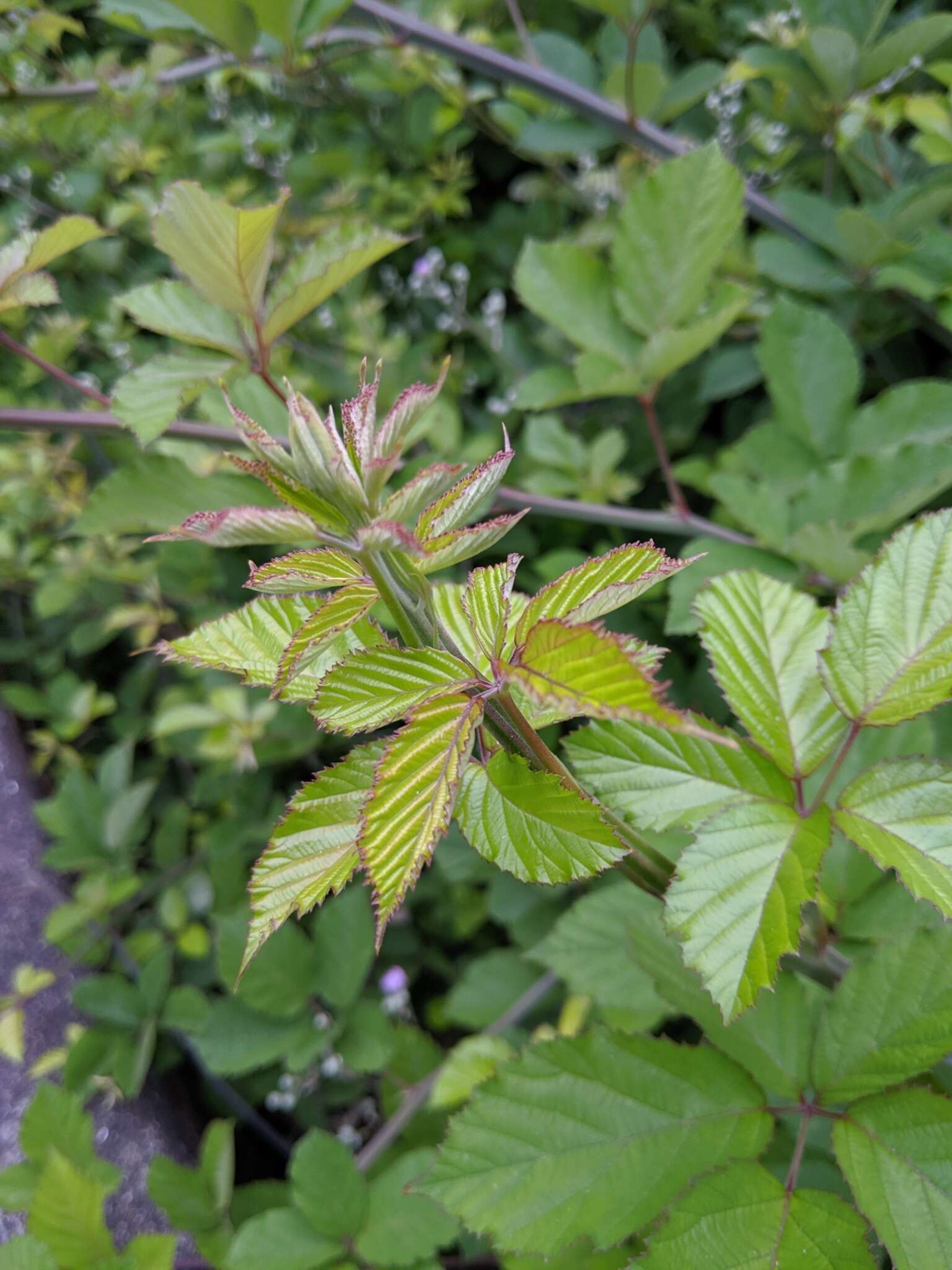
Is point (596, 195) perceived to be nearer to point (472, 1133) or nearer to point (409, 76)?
point (409, 76)

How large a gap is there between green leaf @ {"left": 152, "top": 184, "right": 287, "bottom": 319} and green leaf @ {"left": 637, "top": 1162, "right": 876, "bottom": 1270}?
0.69 meters

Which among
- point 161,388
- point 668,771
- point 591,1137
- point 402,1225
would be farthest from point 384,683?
point 402,1225

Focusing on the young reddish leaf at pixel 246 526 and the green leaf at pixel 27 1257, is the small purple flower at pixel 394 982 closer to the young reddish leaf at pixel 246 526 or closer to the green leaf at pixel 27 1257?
the green leaf at pixel 27 1257

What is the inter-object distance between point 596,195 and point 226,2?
66cm

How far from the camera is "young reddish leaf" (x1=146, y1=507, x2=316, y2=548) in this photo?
0.31 m

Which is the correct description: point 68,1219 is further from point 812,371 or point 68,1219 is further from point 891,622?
point 812,371

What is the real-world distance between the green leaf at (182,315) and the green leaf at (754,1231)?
0.70 meters

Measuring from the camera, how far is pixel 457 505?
0.36 m

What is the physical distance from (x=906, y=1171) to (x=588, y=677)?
0.38 meters

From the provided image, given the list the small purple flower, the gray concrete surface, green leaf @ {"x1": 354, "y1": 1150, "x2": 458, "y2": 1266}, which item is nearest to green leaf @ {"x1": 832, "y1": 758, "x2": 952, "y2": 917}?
green leaf @ {"x1": 354, "y1": 1150, "x2": 458, "y2": 1266}

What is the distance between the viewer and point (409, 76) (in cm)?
127

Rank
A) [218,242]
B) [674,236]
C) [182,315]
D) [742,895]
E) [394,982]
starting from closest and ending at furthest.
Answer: [742,895] → [218,242] → [182,315] → [674,236] → [394,982]

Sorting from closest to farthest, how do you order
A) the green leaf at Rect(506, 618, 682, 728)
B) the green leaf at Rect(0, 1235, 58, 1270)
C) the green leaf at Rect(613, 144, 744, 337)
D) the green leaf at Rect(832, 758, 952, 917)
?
the green leaf at Rect(506, 618, 682, 728)
the green leaf at Rect(832, 758, 952, 917)
the green leaf at Rect(0, 1235, 58, 1270)
the green leaf at Rect(613, 144, 744, 337)

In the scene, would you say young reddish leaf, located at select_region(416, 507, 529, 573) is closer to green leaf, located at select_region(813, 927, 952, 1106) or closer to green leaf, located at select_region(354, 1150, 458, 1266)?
green leaf, located at select_region(813, 927, 952, 1106)
